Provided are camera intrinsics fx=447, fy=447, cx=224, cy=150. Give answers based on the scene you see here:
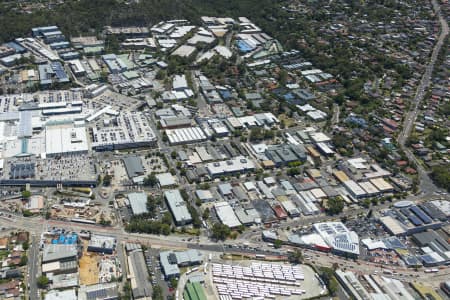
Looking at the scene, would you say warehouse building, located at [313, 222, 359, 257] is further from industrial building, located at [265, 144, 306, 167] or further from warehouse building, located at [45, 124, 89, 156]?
warehouse building, located at [45, 124, 89, 156]

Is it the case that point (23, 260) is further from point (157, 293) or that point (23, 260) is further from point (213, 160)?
point (213, 160)

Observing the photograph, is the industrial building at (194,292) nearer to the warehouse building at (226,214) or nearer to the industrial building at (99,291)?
the industrial building at (99,291)

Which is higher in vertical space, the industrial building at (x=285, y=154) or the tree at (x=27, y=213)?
the industrial building at (x=285, y=154)

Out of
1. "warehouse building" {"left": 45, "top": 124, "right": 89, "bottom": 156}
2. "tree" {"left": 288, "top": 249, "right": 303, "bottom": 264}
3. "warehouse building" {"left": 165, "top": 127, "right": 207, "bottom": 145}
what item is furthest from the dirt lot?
"warehouse building" {"left": 165, "top": 127, "right": 207, "bottom": 145}

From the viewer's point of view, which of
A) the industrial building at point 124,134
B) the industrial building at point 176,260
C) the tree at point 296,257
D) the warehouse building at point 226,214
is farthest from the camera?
the industrial building at point 124,134

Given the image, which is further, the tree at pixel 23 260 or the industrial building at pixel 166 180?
the industrial building at pixel 166 180

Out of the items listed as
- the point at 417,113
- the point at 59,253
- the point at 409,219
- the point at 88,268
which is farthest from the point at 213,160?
the point at 417,113

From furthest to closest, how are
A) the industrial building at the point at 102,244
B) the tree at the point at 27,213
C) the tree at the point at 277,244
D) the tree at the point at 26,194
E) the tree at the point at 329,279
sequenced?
the tree at the point at 26,194 < the tree at the point at 27,213 < the tree at the point at 277,244 < the industrial building at the point at 102,244 < the tree at the point at 329,279

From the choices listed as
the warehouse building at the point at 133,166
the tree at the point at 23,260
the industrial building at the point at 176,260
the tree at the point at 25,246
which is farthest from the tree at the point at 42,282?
the warehouse building at the point at 133,166
